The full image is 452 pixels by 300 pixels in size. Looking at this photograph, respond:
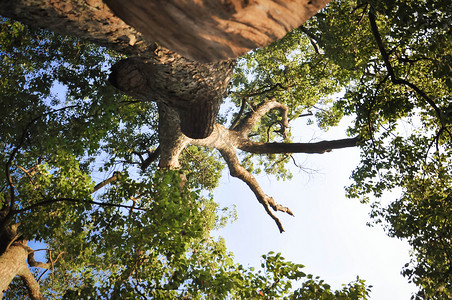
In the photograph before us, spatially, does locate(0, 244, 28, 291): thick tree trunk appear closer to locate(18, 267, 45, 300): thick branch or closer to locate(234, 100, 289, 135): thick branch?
locate(18, 267, 45, 300): thick branch

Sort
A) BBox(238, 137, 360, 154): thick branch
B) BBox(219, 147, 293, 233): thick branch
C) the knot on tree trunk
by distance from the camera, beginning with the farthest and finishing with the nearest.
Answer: BBox(219, 147, 293, 233): thick branch → BBox(238, 137, 360, 154): thick branch → the knot on tree trunk

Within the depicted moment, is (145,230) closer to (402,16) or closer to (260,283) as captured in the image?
(260,283)

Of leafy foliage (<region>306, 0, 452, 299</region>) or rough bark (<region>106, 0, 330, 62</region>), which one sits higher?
leafy foliage (<region>306, 0, 452, 299</region>)

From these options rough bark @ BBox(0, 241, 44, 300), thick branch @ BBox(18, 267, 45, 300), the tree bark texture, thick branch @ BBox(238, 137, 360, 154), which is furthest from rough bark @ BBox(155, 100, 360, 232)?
the tree bark texture

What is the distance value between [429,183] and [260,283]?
488 centimetres

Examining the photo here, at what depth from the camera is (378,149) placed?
23.3ft

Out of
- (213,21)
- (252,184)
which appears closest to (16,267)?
(252,184)

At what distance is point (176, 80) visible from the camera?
436 cm

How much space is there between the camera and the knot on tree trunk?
4095 millimetres

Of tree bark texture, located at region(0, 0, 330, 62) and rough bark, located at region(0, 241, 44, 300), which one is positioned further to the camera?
rough bark, located at region(0, 241, 44, 300)

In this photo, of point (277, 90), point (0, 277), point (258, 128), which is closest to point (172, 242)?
point (0, 277)

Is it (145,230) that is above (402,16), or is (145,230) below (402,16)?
below

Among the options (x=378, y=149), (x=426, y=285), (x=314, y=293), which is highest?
(x=378, y=149)

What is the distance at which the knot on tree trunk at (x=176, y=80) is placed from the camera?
4.09 meters
